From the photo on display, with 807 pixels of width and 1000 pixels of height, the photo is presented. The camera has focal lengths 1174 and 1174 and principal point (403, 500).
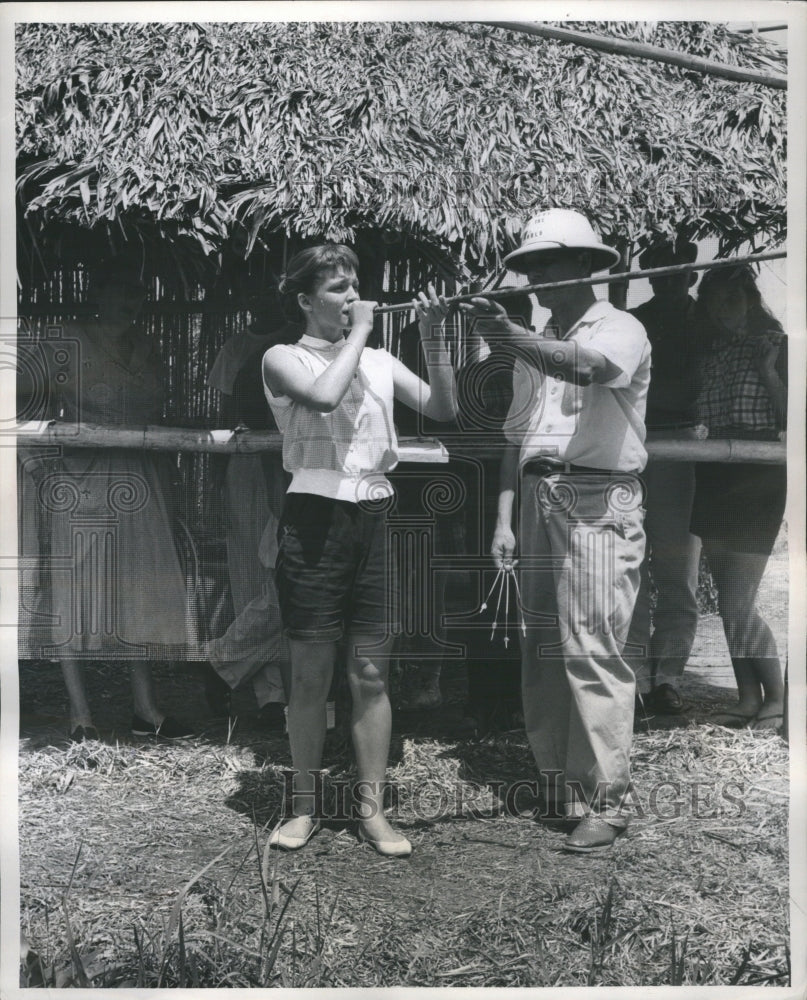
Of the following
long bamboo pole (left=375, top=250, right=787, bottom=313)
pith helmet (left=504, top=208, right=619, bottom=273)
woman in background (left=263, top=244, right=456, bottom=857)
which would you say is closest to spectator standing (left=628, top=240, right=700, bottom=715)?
long bamboo pole (left=375, top=250, right=787, bottom=313)

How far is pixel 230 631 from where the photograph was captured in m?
3.21

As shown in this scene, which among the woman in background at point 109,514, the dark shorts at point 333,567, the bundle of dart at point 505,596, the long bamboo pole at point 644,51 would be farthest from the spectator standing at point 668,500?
the woman in background at point 109,514

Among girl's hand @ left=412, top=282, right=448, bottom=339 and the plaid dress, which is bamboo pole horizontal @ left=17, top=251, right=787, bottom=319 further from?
the plaid dress

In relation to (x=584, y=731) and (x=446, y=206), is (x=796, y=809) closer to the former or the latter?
(x=584, y=731)

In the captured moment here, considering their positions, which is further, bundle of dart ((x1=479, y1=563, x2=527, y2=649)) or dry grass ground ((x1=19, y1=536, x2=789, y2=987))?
bundle of dart ((x1=479, y1=563, x2=527, y2=649))

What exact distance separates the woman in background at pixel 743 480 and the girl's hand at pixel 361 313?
2.88 feet

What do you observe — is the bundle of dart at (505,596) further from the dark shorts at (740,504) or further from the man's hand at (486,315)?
the man's hand at (486,315)

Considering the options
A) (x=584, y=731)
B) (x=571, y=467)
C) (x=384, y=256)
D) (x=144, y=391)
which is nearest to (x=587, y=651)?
(x=584, y=731)

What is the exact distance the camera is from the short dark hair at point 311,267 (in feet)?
10.2

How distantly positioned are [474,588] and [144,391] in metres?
1.04

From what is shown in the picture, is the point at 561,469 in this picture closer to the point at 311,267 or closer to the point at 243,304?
the point at 311,267

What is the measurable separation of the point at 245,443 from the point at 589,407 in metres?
0.93

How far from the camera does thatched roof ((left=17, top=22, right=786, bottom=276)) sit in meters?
3.08

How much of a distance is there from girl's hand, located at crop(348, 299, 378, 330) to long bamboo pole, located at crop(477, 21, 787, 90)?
31.3 inches
